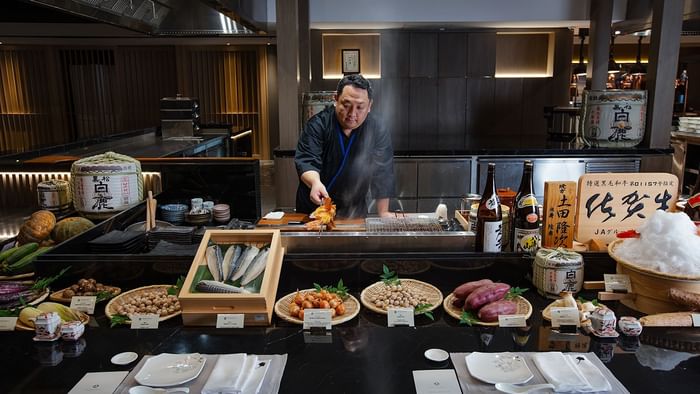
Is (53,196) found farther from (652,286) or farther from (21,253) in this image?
(652,286)

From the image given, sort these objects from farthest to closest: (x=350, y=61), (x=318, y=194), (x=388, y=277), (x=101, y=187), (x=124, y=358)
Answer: (x=350, y=61) < (x=318, y=194) < (x=101, y=187) < (x=388, y=277) < (x=124, y=358)

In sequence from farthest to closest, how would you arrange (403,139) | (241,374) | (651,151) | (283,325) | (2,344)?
(403,139) < (651,151) < (283,325) < (2,344) < (241,374)

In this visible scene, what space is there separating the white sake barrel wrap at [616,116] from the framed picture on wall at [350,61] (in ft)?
14.3

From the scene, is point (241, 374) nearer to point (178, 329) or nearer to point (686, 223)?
point (178, 329)

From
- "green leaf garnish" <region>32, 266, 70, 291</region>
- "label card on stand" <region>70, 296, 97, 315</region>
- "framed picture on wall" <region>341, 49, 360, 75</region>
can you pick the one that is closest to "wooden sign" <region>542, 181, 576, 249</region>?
"label card on stand" <region>70, 296, 97, 315</region>

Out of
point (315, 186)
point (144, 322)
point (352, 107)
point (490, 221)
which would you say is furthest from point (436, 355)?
point (352, 107)

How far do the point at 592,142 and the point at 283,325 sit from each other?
4270 millimetres

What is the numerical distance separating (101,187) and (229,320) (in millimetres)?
1479

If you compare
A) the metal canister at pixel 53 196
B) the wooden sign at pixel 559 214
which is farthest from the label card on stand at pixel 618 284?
the metal canister at pixel 53 196

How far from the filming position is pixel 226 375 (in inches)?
47.1

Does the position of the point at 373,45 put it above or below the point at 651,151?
above

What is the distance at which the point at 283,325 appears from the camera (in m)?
1.58

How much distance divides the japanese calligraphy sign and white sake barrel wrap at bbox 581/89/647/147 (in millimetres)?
3125

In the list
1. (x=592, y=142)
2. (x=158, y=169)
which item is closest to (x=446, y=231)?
(x=158, y=169)
